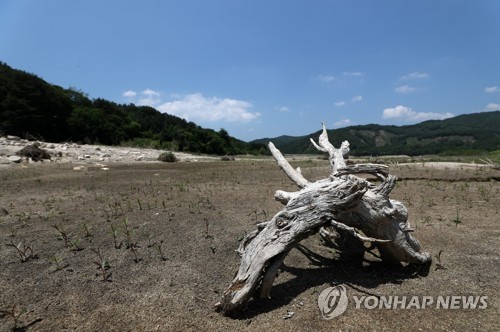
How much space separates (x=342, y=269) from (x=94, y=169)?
1408 centimetres

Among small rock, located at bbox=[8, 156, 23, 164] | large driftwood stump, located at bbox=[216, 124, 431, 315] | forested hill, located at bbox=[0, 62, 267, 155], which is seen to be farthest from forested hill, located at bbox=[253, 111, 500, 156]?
large driftwood stump, located at bbox=[216, 124, 431, 315]

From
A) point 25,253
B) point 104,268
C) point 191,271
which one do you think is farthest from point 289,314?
point 25,253

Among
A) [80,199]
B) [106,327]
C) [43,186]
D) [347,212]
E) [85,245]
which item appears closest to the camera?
[106,327]

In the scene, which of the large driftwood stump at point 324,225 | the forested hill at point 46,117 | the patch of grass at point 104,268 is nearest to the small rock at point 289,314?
the large driftwood stump at point 324,225

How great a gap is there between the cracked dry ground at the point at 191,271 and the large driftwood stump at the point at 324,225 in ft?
0.81

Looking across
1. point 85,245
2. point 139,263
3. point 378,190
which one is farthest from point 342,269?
point 85,245

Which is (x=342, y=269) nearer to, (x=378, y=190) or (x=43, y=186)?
(x=378, y=190)

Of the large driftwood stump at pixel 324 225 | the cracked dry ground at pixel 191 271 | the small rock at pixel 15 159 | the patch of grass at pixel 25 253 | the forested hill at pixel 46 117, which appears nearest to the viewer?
the cracked dry ground at pixel 191 271

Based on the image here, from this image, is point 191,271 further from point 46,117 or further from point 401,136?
point 401,136

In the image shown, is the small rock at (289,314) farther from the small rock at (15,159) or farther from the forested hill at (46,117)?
the forested hill at (46,117)

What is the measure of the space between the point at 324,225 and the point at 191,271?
181cm

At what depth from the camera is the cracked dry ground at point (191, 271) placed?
301cm

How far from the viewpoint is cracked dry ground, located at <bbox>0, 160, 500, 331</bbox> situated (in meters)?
3.01

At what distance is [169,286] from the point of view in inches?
144
